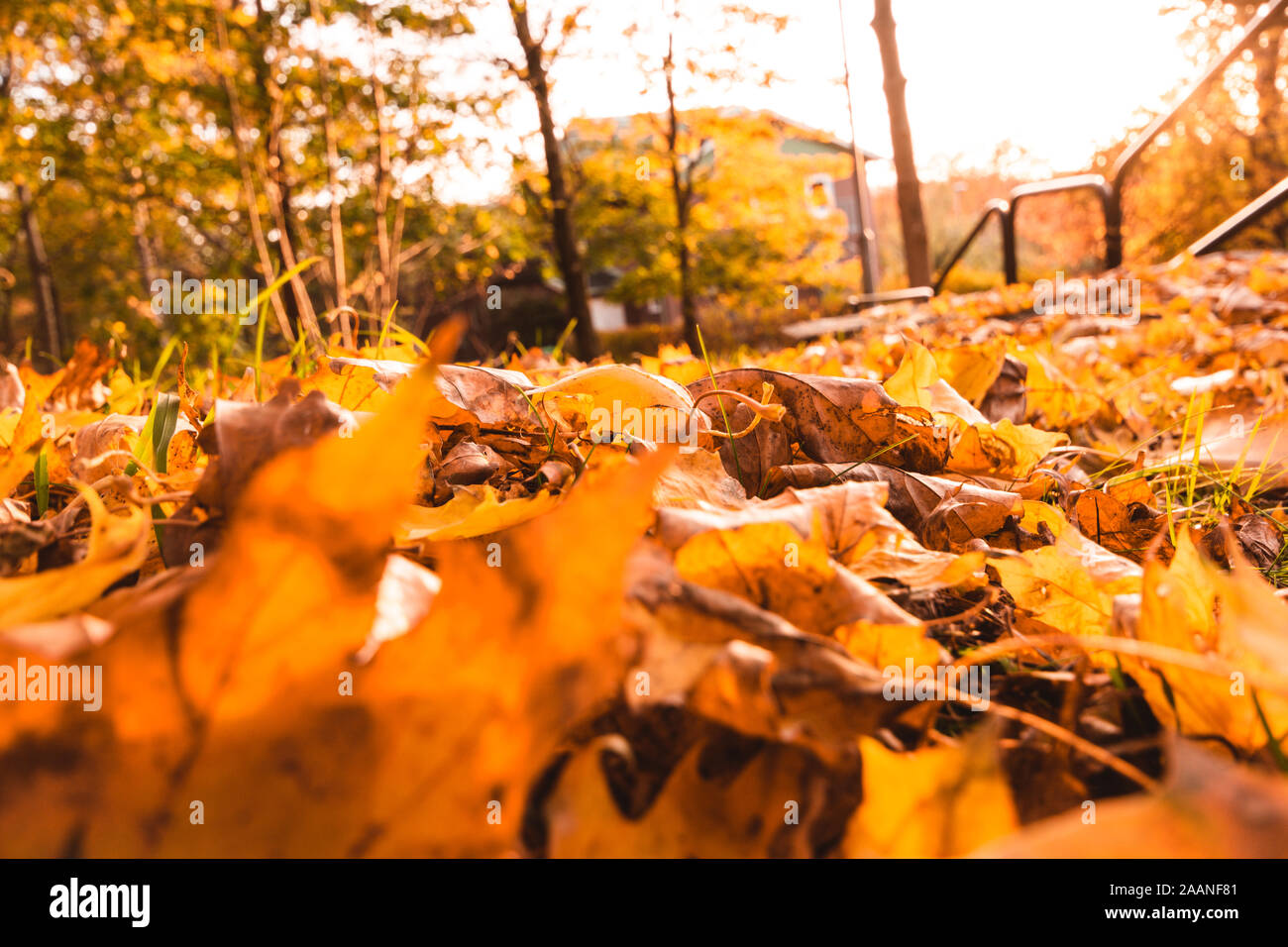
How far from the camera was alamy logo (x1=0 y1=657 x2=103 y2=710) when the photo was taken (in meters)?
0.34

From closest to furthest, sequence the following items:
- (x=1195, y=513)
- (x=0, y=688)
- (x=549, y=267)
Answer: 1. (x=0, y=688)
2. (x=1195, y=513)
3. (x=549, y=267)

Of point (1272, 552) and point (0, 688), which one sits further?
point (1272, 552)

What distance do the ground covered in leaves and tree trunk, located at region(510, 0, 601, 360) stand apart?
26.2 feet

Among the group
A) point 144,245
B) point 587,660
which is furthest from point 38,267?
point 587,660

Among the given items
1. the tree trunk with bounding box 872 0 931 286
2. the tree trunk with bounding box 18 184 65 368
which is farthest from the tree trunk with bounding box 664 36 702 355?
the tree trunk with bounding box 18 184 65 368

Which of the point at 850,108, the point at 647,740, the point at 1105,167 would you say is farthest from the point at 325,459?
the point at 1105,167

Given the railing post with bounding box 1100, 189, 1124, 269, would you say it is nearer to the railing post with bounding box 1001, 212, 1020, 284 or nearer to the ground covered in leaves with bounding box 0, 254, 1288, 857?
the railing post with bounding box 1001, 212, 1020, 284

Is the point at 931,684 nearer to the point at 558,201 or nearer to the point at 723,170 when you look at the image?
the point at 558,201

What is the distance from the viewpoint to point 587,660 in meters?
0.36

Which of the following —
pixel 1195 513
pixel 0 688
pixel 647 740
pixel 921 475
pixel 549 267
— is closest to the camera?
pixel 0 688

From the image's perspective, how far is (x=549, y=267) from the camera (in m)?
12.1
